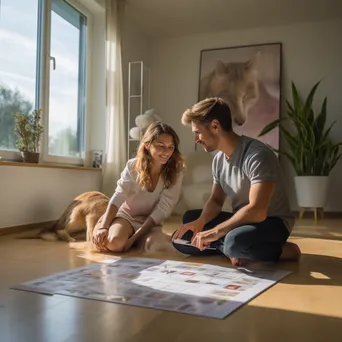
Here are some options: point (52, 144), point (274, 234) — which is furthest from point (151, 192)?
point (52, 144)

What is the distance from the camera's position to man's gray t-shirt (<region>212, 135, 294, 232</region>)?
1613 millimetres

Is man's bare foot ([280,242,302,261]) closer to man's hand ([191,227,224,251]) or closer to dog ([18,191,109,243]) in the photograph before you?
man's hand ([191,227,224,251])

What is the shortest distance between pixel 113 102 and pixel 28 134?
3.54ft

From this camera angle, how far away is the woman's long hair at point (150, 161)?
6.70 feet

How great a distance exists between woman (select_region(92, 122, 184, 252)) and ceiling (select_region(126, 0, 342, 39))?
2450 millimetres

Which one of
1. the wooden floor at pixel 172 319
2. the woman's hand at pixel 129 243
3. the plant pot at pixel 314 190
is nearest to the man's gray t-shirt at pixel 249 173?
the wooden floor at pixel 172 319

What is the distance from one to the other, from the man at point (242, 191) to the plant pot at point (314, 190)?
2.31m

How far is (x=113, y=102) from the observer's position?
3.87m

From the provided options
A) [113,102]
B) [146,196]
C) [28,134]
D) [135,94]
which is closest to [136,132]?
[113,102]

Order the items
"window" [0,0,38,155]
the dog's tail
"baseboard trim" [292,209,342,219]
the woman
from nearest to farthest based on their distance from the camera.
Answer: the woman
the dog's tail
"window" [0,0,38,155]
"baseboard trim" [292,209,342,219]

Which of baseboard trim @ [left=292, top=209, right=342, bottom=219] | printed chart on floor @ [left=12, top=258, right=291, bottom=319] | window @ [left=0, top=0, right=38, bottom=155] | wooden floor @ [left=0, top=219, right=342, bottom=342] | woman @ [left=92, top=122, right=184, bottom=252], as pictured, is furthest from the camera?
baseboard trim @ [left=292, top=209, right=342, bottom=219]

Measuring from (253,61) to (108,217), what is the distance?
10.4ft

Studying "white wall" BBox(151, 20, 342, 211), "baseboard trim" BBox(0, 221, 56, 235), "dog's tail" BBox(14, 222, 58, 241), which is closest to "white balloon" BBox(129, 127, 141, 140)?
"white wall" BBox(151, 20, 342, 211)

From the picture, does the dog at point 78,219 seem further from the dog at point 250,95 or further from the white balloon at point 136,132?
the dog at point 250,95
